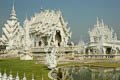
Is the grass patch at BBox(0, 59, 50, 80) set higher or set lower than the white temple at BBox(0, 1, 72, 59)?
lower

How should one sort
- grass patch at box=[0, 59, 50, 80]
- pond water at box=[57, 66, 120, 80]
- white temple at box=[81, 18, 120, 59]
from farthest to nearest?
white temple at box=[81, 18, 120, 59]
pond water at box=[57, 66, 120, 80]
grass patch at box=[0, 59, 50, 80]

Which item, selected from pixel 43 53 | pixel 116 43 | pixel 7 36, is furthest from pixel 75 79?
pixel 7 36

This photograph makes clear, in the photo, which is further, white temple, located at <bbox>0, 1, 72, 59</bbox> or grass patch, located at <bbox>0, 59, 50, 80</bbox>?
white temple, located at <bbox>0, 1, 72, 59</bbox>

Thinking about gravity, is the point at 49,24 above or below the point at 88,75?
above

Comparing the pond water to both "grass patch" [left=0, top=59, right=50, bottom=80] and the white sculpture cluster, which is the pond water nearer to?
"grass patch" [left=0, top=59, right=50, bottom=80]

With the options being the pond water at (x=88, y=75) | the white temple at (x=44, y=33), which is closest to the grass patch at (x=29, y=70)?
the pond water at (x=88, y=75)

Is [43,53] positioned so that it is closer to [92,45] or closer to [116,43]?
[92,45]

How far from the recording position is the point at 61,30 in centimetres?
4069

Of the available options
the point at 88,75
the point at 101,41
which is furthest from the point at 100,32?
the point at 88,75

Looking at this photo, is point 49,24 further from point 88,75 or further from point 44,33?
point 88,75

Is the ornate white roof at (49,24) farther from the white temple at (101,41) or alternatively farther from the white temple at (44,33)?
the white temple at (101,41)

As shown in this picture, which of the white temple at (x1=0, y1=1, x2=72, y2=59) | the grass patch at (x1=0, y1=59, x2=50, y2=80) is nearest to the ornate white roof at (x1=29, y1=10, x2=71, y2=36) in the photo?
the white temple at (x1=0, y1=1, x2=72, y2=59)

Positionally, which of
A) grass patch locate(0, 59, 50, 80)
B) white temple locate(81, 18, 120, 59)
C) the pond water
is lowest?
the pond water

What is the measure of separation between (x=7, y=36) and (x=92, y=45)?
83.9ft
